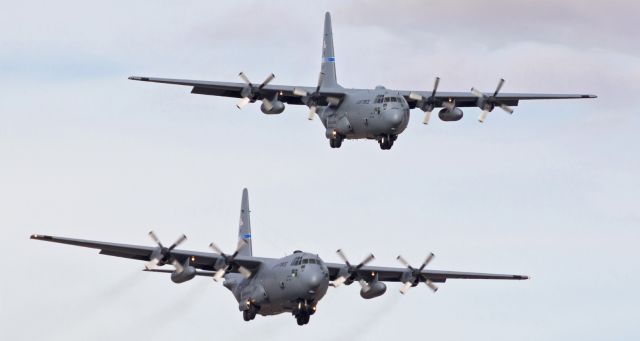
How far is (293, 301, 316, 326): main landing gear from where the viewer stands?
93000 millimetres

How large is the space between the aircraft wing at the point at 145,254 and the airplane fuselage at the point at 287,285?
1204 mm

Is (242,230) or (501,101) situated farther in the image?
(242,230)

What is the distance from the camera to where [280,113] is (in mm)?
94375

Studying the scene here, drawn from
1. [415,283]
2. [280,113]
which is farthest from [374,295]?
[280,113]

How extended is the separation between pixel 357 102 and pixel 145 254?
16.5m

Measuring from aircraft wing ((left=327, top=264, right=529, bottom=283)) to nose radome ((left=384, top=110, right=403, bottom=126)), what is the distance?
1170cm

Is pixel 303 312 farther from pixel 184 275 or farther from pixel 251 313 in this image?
pixel 184 275

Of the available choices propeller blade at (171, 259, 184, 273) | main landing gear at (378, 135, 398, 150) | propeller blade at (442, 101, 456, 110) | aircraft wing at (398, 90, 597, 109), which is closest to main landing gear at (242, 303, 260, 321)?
propeller blade at (171, 259, 184, 273)

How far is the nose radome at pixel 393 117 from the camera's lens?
9362cm

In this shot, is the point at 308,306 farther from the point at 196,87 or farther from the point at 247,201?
the point at 247,201

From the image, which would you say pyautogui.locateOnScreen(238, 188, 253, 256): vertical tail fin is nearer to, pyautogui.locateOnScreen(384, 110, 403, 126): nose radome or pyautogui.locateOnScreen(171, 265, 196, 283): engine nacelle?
pyautogui.locateOnScreen(384, 110, 403, 126): nose radome

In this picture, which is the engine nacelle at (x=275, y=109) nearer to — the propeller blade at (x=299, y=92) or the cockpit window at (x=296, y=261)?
the propeller blade at (x=299, y=92)

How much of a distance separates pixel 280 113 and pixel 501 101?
1672cm

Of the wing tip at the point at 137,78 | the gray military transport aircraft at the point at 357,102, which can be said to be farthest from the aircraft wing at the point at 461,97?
the wing tip at the point at 137,78
